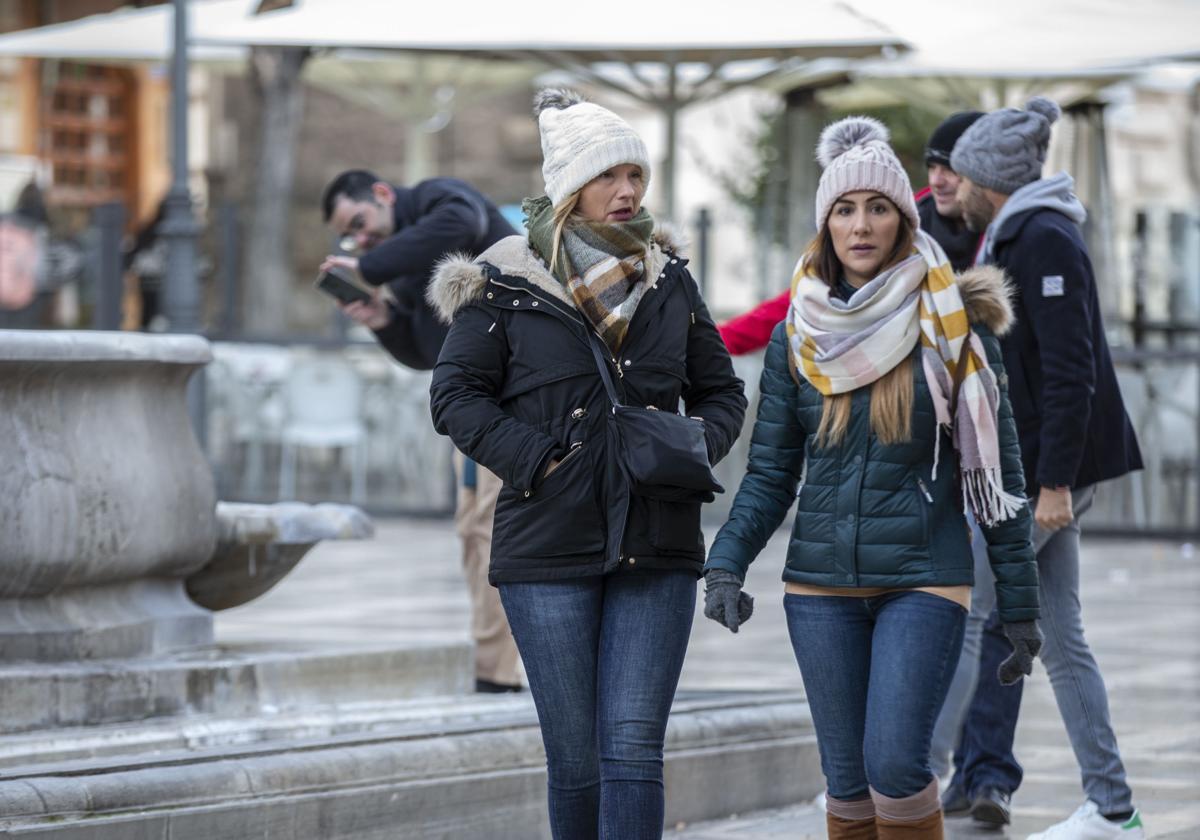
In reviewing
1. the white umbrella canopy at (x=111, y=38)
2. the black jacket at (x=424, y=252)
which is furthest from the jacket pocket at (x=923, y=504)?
the white umbrella canopy at (x=111, y=38)

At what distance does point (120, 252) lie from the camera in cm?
1694

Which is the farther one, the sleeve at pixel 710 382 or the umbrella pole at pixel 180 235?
the umbrella pole at pixel 180 235

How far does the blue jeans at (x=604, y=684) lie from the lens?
4.41 metres

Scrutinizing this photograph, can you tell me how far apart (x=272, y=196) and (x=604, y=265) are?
16737mm

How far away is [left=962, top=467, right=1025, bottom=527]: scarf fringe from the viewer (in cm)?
463

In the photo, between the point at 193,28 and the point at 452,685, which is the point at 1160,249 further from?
the point at 452,685

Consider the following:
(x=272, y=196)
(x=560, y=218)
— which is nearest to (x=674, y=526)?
(x=560, y=218)

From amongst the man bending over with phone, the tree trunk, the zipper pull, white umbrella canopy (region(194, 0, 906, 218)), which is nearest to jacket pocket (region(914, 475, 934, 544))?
the zipper pull

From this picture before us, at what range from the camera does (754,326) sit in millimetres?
6023

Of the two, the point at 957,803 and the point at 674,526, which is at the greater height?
the point at 674,526

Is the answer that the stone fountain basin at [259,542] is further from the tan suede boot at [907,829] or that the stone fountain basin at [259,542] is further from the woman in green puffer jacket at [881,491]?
the tan suede boot at [907,829]

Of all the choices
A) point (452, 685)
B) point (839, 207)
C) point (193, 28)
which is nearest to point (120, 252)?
point (193, 28)

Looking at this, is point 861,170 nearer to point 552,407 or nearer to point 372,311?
point 552,407

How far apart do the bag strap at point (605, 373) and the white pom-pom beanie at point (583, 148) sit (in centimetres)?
30
